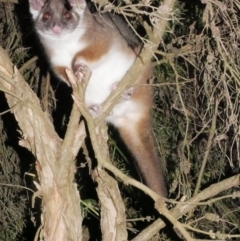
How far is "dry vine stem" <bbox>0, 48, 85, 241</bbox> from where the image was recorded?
3053 mm

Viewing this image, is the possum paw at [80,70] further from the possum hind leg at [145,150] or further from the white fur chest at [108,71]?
the possum hind leg at [145,150]

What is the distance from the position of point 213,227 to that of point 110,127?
0.91 metres

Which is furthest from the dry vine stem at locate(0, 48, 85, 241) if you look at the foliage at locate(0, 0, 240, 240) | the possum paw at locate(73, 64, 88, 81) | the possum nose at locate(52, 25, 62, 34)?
the possum nose at locate(52, 25, 62, 34)

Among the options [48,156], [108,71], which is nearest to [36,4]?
[108,71]

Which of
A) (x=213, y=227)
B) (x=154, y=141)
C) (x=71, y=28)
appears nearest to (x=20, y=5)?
(x=71, y=28)

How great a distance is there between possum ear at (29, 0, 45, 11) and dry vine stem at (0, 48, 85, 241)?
0.88 m

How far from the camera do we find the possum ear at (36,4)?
3.93m

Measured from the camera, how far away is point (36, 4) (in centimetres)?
394

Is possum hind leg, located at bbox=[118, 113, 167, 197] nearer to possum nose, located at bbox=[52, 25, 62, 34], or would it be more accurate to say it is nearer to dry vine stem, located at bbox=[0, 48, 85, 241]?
possum nose, located at bbox=[52, 25, 62, 34]

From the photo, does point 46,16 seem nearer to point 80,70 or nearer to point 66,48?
point 66,48

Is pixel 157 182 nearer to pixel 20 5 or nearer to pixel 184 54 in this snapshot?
pixel 184 54

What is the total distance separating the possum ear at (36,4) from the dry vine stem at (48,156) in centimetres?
88

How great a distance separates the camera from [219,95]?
10.0ft

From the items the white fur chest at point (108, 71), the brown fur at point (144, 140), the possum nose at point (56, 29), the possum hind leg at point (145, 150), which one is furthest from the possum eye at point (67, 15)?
the possum hind leg at point (145, 150)
